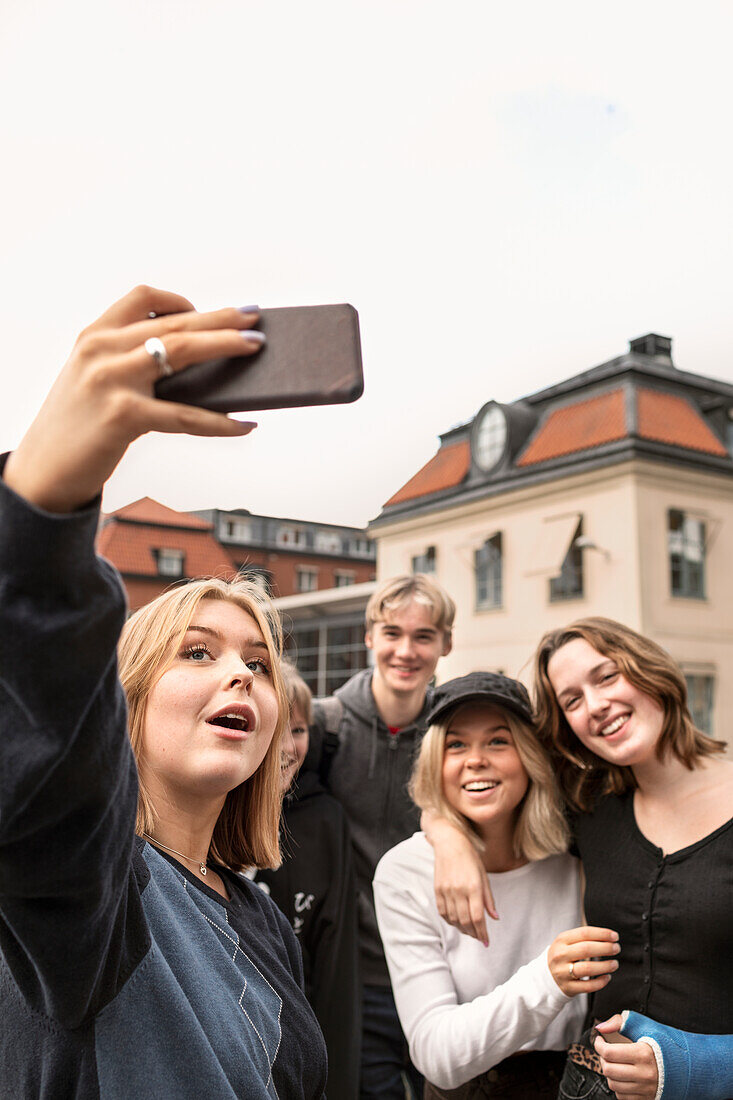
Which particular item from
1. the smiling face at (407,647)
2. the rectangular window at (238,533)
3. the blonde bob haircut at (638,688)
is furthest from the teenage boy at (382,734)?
the rectangular window at (238,533)

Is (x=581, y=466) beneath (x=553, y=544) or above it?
above

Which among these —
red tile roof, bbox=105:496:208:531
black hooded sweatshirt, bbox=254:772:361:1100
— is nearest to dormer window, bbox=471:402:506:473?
black hooded sweatshirt, bbox=254:772:361:1100

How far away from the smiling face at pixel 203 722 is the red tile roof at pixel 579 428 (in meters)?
17.6

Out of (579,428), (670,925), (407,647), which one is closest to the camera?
(670,925)

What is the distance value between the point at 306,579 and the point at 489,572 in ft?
42.0

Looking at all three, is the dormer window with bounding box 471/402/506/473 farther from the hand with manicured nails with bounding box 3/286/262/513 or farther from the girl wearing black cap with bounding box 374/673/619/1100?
the hand with manicured nails with bounding box 3/286/262/513

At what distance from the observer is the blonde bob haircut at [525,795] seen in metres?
2.28

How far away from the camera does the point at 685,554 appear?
17719mm

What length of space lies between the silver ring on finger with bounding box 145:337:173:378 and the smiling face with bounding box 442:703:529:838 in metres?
1.80

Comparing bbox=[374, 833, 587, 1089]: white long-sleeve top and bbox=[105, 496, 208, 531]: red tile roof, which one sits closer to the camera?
bbox=[105, 496, 208, 531]: red tile roof

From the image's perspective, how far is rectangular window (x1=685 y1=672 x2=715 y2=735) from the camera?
17.0 meters

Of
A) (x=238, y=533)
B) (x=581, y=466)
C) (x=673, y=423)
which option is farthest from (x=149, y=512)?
(x=238, y=533)

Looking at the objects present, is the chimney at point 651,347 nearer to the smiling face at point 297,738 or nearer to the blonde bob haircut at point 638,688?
the smiling face at point 297,738

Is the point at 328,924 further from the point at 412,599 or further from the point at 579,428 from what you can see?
the point at 579,428
